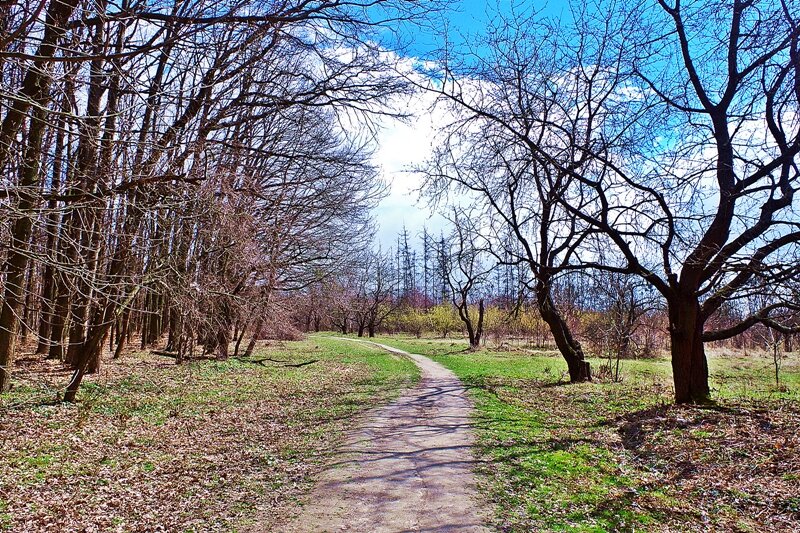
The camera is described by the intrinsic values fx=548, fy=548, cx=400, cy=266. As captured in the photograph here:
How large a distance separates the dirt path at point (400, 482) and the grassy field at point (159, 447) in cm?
45

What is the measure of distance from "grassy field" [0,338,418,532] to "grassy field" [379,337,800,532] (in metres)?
2.68

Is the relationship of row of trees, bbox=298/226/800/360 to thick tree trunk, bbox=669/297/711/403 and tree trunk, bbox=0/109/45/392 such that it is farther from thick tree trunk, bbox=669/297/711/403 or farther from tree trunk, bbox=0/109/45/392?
tree trunk, bbox=0/109/45/392

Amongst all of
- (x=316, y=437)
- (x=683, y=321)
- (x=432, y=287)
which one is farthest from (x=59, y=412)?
(x=432, y=287)

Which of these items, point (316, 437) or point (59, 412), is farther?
point (59, 412)

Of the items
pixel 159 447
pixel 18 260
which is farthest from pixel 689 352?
pixel 18 260

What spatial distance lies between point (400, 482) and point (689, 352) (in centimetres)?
754

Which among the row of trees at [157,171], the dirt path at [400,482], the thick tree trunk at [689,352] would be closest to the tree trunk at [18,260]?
the row of trees at [157,171]

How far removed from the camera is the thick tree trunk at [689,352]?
11078 millimetres

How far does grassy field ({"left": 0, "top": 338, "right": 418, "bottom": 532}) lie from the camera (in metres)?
5.55

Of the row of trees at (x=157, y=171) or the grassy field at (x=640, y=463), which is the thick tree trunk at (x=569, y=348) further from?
the row of trees at (x=157, y=171)

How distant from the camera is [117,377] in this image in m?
14.4

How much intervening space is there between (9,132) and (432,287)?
74.4 meters

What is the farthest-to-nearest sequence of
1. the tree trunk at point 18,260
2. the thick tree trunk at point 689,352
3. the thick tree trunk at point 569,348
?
the thick tree trunk at point 569,348, the thick tree trunk at point 689,352, the tree trunk at point 18,260

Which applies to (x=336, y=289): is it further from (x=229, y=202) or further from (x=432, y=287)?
(x=432, y=287)
